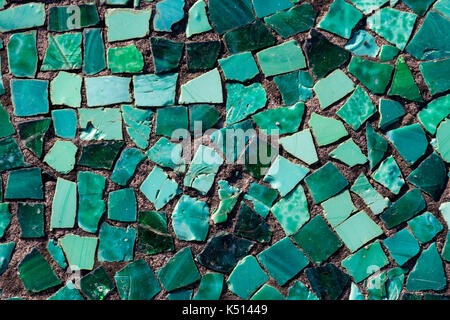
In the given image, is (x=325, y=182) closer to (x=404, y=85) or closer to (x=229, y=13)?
(x=404, y=85)

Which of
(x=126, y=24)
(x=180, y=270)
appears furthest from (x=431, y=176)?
(x=126, y=24)

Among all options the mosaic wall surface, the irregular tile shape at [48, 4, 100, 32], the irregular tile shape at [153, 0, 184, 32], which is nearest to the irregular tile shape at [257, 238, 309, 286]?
the mosaic wall surface

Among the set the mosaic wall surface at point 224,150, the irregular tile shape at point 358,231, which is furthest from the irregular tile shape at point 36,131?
the irregular tile shape at point 358,231

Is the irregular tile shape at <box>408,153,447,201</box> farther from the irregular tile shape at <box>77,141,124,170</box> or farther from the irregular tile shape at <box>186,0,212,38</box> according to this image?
the irregular tile shape at <box>77,141,124,170</box>

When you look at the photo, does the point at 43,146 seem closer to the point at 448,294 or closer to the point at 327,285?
the point at 327,285

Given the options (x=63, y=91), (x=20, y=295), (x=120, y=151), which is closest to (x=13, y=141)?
(x=63, y=91)

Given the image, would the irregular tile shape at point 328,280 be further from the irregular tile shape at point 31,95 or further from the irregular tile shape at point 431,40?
the irregular tile shape at point 31,95
